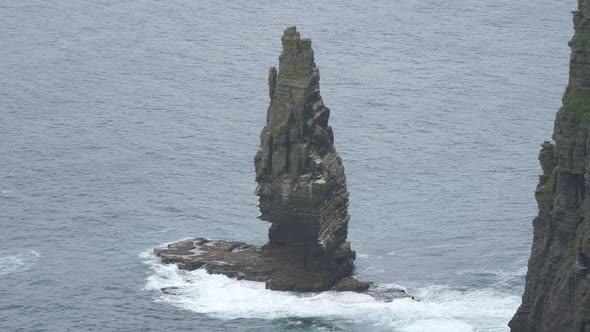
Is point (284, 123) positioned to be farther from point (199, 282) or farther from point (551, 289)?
point (551, 289)

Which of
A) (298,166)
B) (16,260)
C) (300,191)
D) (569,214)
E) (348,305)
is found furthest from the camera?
(16,260)

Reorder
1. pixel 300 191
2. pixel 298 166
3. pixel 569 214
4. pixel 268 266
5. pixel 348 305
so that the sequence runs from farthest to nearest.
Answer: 1. pixel 268 266
2. pixel 298 166
3. pixel 300 191
4. pixel 348 305
5. pixel 569 214

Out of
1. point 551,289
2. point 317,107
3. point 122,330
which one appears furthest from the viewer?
point 317,107

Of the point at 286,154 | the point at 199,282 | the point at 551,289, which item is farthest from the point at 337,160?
the point at 551,289

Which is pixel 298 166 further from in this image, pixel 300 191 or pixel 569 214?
pixel 569 214

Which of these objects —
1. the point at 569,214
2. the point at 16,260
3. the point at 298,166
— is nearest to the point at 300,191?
the point at 298,166

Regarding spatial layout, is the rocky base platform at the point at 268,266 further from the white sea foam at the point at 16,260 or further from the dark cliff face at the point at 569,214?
the dark cliff face at the point at 569,214
